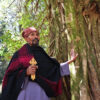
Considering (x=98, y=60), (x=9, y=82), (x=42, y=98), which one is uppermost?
(x=98, y=60)

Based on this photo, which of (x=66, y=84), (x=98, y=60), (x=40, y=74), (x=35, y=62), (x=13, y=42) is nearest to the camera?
(x=35, y=62)

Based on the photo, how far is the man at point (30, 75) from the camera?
2588 mm

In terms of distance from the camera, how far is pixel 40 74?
272 centimetres

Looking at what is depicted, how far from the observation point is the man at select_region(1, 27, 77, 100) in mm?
2588

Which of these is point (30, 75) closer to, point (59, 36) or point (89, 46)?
point (89, 46)

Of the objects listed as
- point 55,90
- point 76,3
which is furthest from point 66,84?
point 76,3

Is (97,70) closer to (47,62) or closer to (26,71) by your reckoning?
(47,62)

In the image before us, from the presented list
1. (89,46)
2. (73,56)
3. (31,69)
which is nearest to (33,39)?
(31,69)

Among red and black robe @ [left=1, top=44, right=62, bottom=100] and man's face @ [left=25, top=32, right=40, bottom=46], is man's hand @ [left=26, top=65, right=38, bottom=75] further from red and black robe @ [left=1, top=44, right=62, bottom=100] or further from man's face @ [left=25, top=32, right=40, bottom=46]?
man's face @ [left=25, top=32, right=40, bottom=46]

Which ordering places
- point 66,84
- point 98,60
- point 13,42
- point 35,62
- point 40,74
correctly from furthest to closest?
1. point 13,42
2. point 66,84
3. point 98,60
4. point 40,74
5. point 35,62

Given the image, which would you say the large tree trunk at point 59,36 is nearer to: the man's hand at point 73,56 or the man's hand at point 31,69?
the man's hand at point 73,56

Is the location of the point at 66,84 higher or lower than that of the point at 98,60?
lower

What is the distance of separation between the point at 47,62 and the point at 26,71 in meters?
0.39

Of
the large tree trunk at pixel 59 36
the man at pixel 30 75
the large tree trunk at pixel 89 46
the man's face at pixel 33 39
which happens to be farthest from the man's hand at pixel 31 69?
the large tree trunk at pixel 59 36
